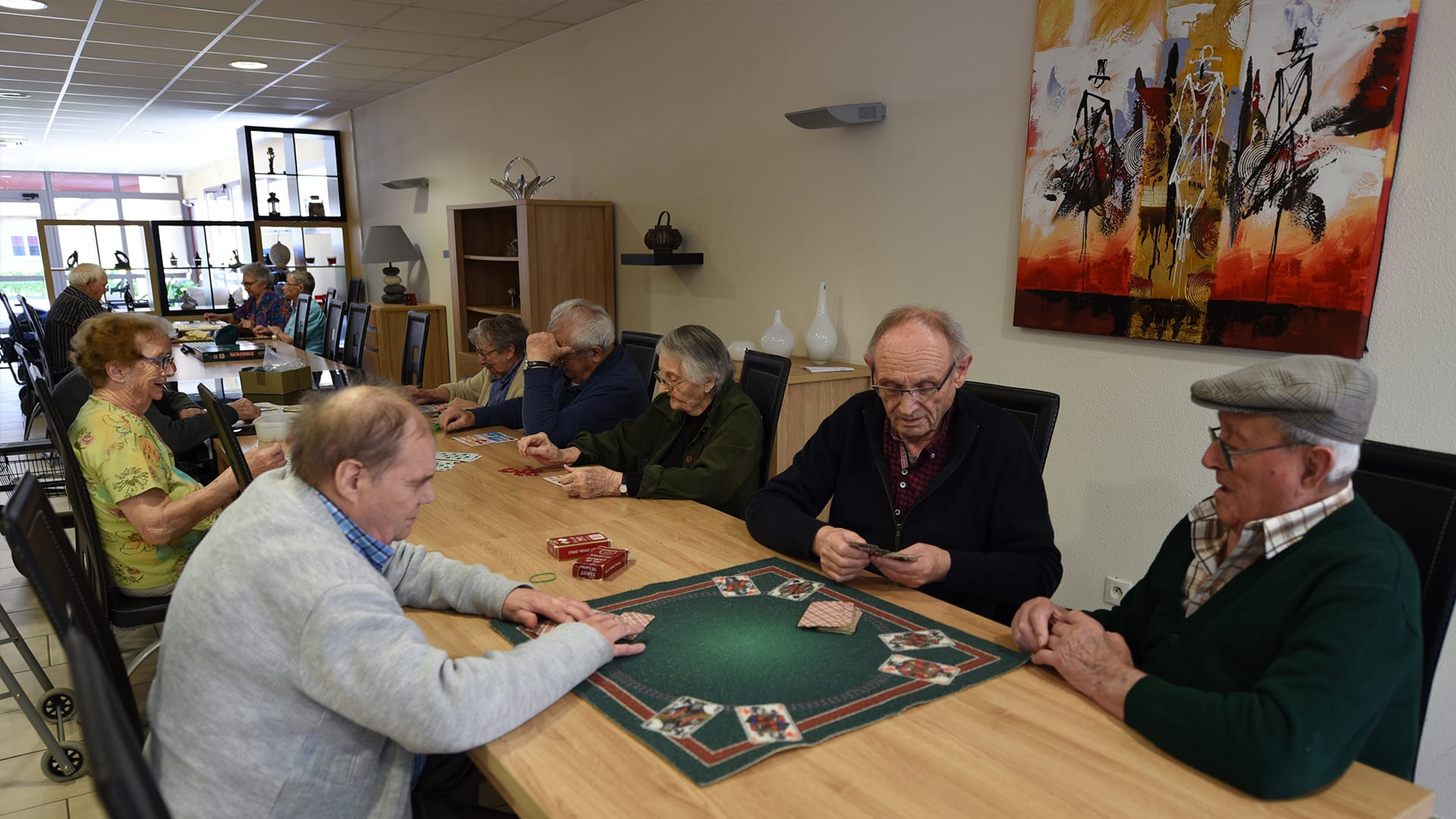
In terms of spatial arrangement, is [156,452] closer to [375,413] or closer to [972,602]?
[375,413]

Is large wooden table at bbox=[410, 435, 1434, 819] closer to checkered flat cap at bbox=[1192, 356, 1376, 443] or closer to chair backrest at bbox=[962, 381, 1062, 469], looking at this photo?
checkered flat cap at bbox=[1192, 356, 1376, 443]

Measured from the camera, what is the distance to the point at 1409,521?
1.41m

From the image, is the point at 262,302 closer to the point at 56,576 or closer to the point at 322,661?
the point at 56,576

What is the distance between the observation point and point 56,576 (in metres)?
1.34

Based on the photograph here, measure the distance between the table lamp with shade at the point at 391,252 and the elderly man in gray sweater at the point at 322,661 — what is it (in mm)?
6950

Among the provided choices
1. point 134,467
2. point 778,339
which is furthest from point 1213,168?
point 134,467

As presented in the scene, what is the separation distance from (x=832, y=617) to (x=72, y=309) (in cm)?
660

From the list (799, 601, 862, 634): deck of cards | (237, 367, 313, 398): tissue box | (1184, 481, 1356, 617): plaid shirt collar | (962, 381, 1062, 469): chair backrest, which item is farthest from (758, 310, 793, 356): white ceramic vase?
(1184, 481, 1356, 617): plaid shirt collar

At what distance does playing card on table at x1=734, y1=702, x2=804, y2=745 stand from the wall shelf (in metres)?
3.64

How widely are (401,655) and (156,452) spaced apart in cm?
165

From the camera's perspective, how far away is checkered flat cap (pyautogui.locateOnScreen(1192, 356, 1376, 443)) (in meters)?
1.17

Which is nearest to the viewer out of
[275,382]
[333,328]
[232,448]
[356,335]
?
[232,448]

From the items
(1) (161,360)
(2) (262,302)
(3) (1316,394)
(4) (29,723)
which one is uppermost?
(3) (1316,394)

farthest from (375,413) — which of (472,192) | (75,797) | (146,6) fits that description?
(472,192)
